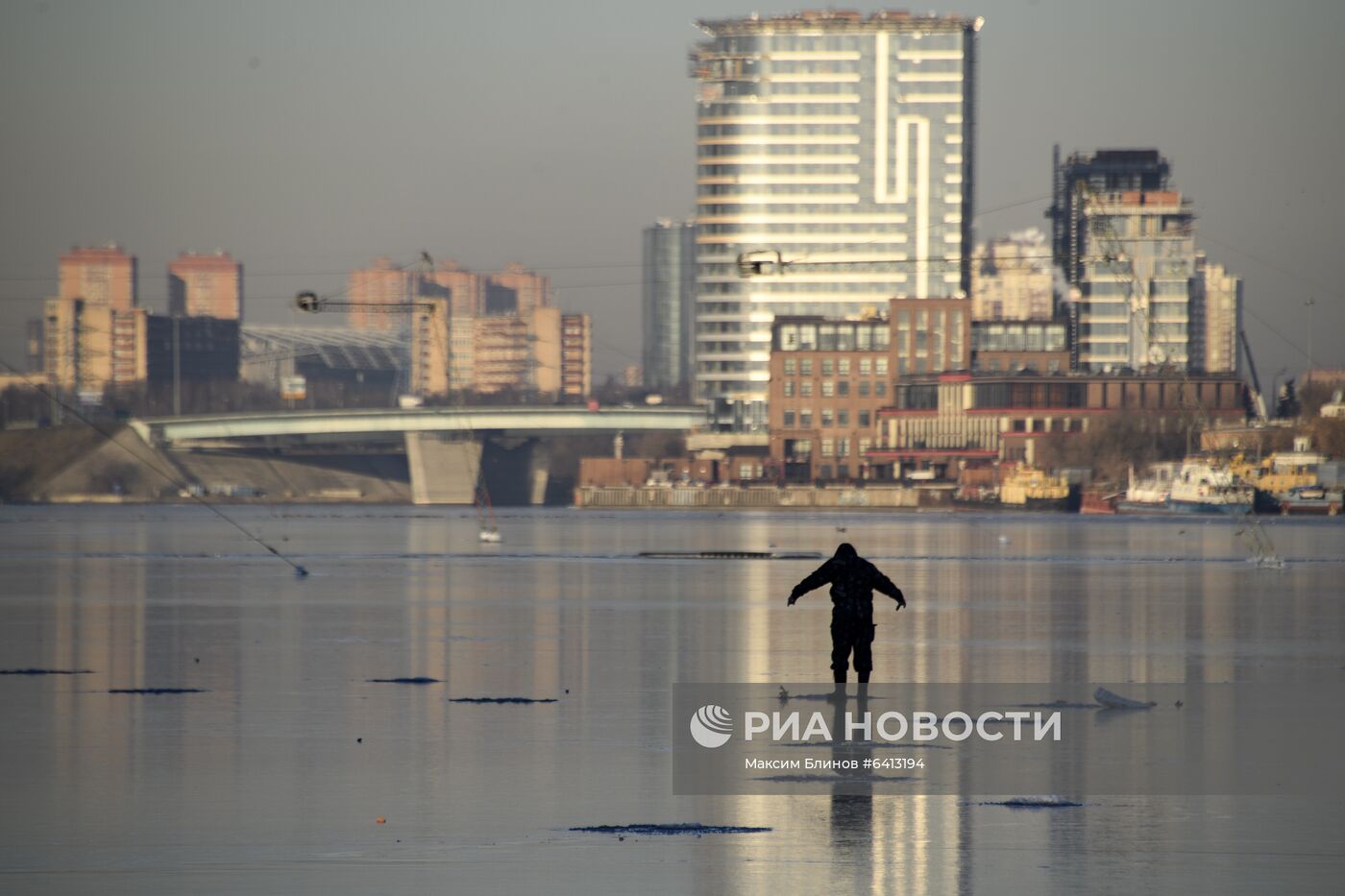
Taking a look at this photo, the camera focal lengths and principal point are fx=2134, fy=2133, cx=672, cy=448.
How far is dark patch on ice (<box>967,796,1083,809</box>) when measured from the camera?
19797 mm

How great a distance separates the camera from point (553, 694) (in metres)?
30.2

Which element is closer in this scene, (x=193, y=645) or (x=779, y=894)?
(x=779, y=894)

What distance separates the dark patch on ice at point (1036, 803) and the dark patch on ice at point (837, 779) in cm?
149

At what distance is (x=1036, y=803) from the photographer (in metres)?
20.0

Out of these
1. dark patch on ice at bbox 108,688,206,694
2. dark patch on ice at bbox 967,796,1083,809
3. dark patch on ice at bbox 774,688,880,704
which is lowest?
dark patch on ice at bbox 108,688,206,694

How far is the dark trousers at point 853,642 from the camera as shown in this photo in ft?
84.9

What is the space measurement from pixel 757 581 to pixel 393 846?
53027 millimetres

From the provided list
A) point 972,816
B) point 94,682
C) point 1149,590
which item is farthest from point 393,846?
point 1149,590

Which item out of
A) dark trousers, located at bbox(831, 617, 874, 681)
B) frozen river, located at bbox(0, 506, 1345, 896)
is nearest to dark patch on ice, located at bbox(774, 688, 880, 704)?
dark trousers, located at bbox(831, 617, 874, 681)

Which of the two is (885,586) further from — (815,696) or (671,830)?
(671,830)

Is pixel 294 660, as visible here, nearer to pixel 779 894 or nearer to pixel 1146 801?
pixel 1146 801

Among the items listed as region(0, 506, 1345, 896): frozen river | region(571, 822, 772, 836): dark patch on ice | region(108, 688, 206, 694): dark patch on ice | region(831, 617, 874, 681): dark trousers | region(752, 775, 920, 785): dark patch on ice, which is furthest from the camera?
region(108, 688, 206, 694): dark patch on ice

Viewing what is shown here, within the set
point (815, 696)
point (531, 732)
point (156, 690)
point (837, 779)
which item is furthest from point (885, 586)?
point (156, 690)

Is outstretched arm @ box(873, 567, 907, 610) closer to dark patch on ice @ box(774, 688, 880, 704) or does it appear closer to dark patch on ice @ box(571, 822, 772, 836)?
dark patch on ice @ box(774, 688, 880, 704)
